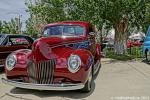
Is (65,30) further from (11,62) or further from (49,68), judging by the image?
(49,68)

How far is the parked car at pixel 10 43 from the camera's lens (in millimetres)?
12195

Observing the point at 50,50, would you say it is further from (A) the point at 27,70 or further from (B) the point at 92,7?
(B) the point at 92,7

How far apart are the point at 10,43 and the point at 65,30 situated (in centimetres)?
347

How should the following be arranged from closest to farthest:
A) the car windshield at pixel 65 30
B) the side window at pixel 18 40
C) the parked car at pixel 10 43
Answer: the car windshield at pixel 65 30
the parked car at pixel 10 43
the side window at pixel 18 40

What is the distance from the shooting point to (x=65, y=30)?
1012 centimetres

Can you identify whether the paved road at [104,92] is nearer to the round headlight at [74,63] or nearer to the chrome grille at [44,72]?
the chrome grille at [44,72]

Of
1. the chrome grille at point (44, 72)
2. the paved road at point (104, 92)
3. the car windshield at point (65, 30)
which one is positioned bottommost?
the paved road at point (104, 92)

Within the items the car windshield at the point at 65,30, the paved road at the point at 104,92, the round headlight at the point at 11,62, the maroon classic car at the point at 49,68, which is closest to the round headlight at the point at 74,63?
the maroon classic car at the point at 49,68

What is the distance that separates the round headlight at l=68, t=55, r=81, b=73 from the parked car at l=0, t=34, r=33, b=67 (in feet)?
16.7

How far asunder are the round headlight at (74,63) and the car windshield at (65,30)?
2.41m

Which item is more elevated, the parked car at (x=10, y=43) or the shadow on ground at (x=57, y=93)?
the parked car at (x=10, y=43)

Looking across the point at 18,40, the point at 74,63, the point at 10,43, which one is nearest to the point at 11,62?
the point at 74,63

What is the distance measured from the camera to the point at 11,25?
8150 centimetres

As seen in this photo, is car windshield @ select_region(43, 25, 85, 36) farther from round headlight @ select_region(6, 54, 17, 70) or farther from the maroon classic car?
round headlight @ select_region(6, 54, 17, 70)
